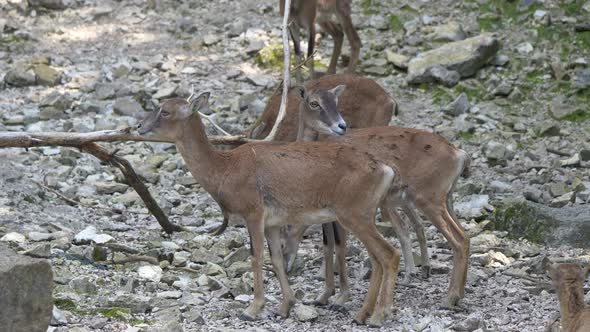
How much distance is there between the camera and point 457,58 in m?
15.9

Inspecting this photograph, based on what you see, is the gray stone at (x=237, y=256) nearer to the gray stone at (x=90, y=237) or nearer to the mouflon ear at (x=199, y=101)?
the gray stone at (x=90, y=237)

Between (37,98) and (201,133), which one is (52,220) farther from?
(37,98)

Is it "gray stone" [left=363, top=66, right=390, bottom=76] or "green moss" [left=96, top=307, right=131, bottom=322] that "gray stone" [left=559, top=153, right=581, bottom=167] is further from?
"green moss" [left=96, top=307, right=131, bottom=322]

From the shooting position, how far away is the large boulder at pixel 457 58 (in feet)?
51.8

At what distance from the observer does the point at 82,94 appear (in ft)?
52.1

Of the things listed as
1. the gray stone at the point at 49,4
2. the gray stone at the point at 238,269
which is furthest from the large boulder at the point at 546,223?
the gray stone at the point at 49,4

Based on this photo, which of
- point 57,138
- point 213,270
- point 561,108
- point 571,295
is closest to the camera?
point 571,295

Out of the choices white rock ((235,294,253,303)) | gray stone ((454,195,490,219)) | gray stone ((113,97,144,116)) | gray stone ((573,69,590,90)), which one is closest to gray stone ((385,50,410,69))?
gray stone ((573,69,590,90))

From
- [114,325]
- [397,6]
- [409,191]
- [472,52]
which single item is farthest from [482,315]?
[397,6]

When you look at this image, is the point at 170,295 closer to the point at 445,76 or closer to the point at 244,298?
the point at 244,298

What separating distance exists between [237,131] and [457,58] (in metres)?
3.83

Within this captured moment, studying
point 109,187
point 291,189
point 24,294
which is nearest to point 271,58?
point 109,187

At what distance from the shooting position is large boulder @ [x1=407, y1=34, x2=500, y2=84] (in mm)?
15781

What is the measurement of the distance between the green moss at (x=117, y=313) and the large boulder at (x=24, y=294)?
1.11 metres
